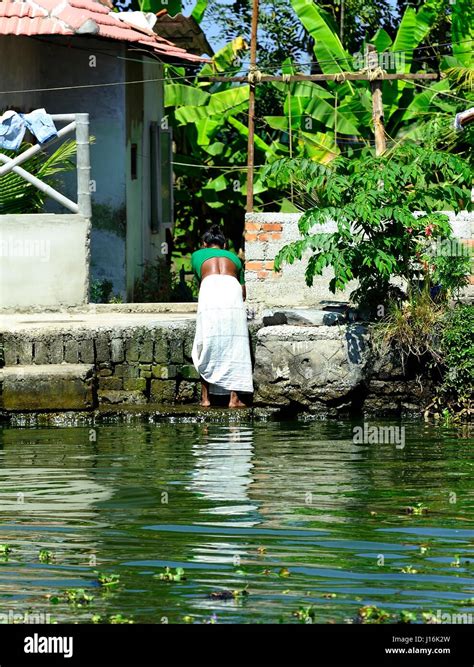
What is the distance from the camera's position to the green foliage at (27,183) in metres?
16.0

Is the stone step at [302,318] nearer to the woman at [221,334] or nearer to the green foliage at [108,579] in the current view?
the woman at [221,334]

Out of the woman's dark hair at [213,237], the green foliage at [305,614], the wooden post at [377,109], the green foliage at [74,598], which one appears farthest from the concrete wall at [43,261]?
the green foliage at [305,614]

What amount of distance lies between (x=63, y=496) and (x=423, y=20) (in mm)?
12384

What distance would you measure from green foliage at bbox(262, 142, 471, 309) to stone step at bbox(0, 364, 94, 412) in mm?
2197

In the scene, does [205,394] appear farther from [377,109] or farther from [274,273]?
[377,109]

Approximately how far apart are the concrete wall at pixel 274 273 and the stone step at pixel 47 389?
315cm

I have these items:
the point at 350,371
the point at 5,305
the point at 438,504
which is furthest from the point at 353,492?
the point at 5,305

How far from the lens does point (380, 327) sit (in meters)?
14.1

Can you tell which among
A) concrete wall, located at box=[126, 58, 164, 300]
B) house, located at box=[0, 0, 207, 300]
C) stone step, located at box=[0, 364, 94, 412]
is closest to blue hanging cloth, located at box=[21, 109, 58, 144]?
house, located at box=[0, 0, 207, 300]

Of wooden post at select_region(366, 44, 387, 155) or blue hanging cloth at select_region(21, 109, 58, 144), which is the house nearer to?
blue hanging cloth at select_region(21, 109, 58, 144)

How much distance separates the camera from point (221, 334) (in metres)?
14.0

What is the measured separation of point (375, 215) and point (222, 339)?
6.28 feet

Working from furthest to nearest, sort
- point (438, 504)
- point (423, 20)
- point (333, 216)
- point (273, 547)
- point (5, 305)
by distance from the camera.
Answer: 1. point (423, 20)
2. point (5, 305)
3. point (333, 216)
4. point (438, 504)
5. point (273, 547)

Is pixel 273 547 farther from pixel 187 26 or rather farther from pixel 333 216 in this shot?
pixel 187 26
